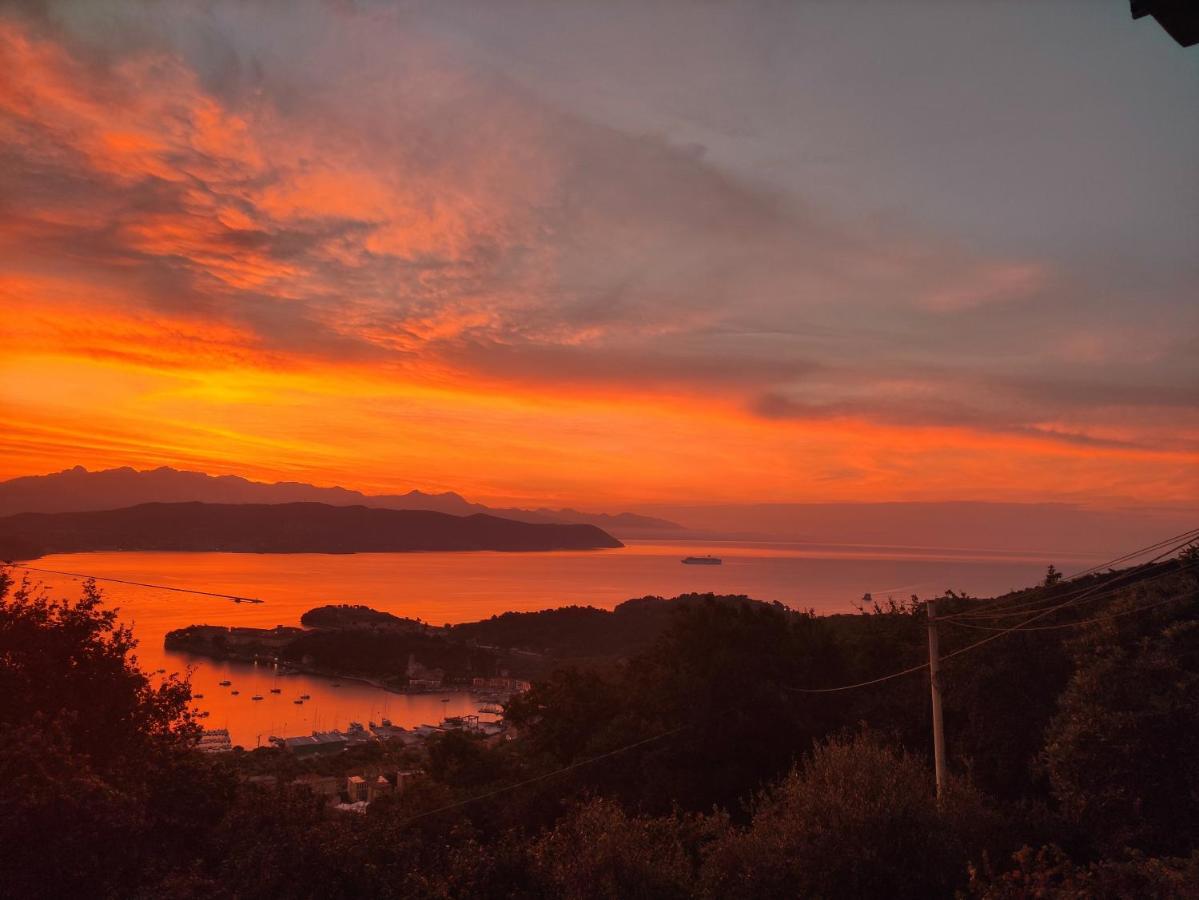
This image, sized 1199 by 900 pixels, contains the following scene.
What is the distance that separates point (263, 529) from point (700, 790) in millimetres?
129288

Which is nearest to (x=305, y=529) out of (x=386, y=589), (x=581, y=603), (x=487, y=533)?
(x=386, y=589)

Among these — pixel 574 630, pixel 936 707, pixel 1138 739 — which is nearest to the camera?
pixel 1138 739

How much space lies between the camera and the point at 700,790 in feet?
58.7

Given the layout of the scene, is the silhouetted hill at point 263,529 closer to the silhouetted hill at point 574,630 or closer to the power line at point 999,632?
the silhouetted hill at point 574,630

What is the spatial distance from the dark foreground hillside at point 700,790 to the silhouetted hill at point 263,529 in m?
72.0

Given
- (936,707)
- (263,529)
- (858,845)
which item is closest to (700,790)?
(936,707)

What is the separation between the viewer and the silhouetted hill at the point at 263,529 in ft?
315

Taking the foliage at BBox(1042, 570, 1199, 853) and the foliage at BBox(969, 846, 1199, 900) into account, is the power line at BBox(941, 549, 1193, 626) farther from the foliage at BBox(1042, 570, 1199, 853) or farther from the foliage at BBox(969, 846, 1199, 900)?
the foliage at BBox(969, 846, 1199, 900)

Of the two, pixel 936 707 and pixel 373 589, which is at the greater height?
pixel 936 707

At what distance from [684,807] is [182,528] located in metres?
125

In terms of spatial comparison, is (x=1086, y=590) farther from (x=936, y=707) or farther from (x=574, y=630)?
(x=574, y=630)

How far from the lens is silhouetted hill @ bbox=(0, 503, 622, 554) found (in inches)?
3780

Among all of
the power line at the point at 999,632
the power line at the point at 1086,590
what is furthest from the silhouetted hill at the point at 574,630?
the power line at the point at 1086,590

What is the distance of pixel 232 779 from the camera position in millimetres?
10867
